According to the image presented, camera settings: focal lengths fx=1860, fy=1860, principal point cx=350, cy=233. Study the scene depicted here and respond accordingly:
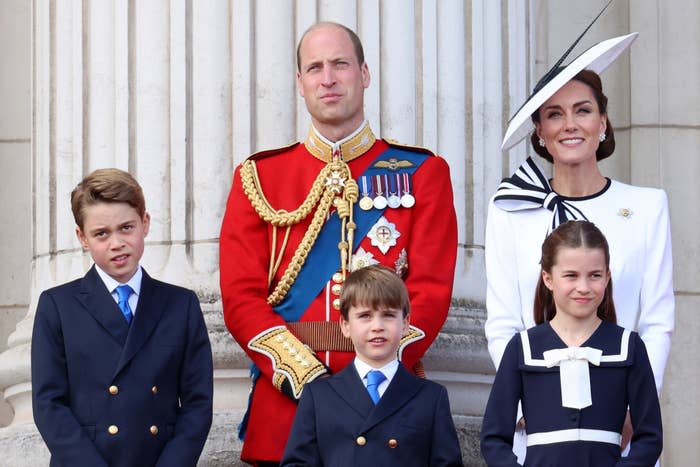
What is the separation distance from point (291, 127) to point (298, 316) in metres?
1.35

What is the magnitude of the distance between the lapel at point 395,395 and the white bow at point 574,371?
17.6 inches

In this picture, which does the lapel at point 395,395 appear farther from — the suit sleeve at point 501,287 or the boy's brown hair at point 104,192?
the boy's brown hair at point 104,192

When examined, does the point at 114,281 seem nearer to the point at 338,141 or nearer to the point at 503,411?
the point at 338,141

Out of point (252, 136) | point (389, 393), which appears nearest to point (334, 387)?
point (389, 393)

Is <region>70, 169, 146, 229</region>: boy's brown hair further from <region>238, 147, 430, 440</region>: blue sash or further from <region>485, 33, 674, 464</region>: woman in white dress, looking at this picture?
<region>485, 33, 674, 464</region>: woman in white dress

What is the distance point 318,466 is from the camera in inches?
221

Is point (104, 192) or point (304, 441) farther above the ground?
point (104, 192)

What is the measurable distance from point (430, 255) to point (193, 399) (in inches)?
36.3

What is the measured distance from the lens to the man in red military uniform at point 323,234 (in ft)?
19.8

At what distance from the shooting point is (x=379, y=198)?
627 cm

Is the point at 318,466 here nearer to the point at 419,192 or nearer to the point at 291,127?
the point at 419,192

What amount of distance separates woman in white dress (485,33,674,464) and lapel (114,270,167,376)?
1.05 meters

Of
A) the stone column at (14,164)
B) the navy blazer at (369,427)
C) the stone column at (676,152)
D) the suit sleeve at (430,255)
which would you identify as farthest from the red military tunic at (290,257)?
the stone column at (676,152)

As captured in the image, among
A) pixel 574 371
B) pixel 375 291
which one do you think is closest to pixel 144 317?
pixel 375 291
